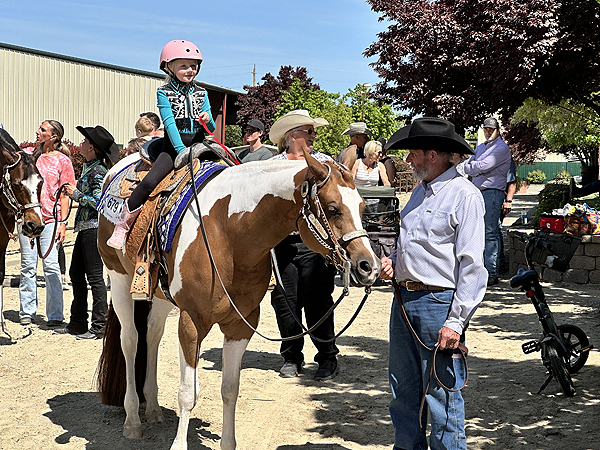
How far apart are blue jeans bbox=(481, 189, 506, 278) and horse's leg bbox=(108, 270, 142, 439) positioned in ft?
20.6

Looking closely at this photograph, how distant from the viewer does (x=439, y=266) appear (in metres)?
3.42

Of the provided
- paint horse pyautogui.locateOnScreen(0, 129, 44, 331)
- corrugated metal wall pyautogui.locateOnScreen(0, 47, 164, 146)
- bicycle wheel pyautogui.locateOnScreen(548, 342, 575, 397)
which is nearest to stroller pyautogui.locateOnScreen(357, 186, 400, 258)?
bicycle wheel pyautogui.locateOnScreen(548, 342, 575, 397)

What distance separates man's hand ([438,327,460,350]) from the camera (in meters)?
3.28

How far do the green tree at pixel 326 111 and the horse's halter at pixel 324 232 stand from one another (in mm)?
27197

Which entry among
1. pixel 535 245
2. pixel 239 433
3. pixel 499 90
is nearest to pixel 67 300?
pixel 239 433

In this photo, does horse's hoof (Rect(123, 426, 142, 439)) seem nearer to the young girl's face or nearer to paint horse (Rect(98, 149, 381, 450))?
paint horse (Rect(98, 149, 381, 450))

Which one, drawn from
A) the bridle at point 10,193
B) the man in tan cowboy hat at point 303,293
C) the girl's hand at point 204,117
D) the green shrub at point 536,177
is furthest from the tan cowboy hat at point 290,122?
the green shrub at point 536,177

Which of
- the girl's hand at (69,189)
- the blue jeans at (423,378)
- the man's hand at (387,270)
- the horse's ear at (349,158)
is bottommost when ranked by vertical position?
the blue jeans at (423,378)

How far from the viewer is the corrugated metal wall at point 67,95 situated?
91.6ft

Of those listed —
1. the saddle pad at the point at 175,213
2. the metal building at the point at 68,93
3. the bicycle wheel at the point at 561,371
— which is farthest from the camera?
the metal building at the point at 68,93

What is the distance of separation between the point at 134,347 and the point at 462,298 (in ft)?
Answer: 9.41

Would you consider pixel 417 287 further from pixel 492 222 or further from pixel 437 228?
pixel 492 222

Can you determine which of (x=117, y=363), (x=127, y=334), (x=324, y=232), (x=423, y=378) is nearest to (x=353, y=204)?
(x=324, y=232)

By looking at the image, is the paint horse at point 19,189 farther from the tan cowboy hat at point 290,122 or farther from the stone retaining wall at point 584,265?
the stone retaining wall at point 584,265
